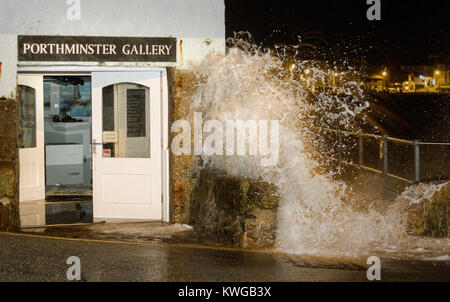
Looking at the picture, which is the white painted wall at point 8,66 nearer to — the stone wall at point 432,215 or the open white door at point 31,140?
the open white door at point 31,140

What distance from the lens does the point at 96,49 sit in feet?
29.1

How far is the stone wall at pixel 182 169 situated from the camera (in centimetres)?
903

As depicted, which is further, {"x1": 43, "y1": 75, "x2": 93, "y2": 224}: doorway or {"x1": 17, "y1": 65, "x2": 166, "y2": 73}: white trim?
{"x1": 43, "y1": 75, "x2": 93, "y2": 224}: doorway

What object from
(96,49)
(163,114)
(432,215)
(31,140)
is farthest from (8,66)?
(432,215)

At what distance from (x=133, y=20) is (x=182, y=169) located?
8.20ft

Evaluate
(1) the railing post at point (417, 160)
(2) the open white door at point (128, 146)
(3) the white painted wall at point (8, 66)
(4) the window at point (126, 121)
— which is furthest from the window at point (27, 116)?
(1) the railing post at point (417, 160)

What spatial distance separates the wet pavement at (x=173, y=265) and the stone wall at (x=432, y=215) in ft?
5.27

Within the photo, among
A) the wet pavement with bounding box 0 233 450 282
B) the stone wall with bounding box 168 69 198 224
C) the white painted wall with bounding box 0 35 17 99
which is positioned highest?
the white painted wall with bounding box 0 35 17 99

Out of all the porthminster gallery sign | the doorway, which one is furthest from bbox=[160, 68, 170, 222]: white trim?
the doorway

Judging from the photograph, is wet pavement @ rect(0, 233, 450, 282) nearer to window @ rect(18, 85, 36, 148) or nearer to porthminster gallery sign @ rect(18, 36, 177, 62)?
porthminster gallery sign @ rect(18, 36, 177, 62)

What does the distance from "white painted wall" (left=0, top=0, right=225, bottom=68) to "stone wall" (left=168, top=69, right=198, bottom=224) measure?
0.40 meters

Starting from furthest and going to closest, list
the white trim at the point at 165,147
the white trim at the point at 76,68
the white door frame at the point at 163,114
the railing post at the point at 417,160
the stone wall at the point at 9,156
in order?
the white trim at the point at 165,147
the white door frame at the point at 163,114
the white trim at the point at 76,68
the railing post at the point at 417,160
the stone wall at the point at 9,156

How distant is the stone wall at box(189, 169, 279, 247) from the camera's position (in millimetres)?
7254
